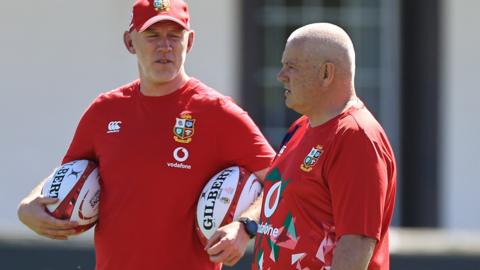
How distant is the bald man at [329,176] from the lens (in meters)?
3.76

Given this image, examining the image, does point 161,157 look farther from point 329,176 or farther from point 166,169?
point 329,176

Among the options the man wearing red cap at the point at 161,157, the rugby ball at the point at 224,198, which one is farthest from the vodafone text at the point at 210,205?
the man wearing red cap at the point at 161,157

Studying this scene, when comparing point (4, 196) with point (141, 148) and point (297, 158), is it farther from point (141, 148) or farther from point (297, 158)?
point (297, 158)

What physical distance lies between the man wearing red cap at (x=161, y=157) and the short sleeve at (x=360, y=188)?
825 millimetres

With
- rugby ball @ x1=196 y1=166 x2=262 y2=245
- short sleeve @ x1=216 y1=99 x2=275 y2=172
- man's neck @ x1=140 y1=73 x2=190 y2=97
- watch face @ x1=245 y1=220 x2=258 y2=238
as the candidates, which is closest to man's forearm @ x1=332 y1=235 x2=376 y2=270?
watch face @ x1=245 y1=220 x2=258 y2=238

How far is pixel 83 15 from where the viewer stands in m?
8.46

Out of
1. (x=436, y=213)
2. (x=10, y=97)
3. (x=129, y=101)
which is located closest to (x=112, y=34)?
(x=10, y=97)

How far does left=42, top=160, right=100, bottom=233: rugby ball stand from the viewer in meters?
4.69

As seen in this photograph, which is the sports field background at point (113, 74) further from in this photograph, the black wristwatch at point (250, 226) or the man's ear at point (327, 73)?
the man's ear at point (327, 73)

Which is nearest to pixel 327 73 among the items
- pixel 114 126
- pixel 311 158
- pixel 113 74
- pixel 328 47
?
pixel 328 47

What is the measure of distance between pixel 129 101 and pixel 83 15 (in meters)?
3.76

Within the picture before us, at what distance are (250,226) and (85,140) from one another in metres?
0.85

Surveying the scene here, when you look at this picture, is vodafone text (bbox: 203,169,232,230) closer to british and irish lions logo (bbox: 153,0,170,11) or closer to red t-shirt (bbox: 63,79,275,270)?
red t-shirt (bbox: 63,79,275,270)

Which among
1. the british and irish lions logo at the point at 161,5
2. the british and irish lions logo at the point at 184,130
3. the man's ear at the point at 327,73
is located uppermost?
the british and irish lions logo at the point at 161,5
